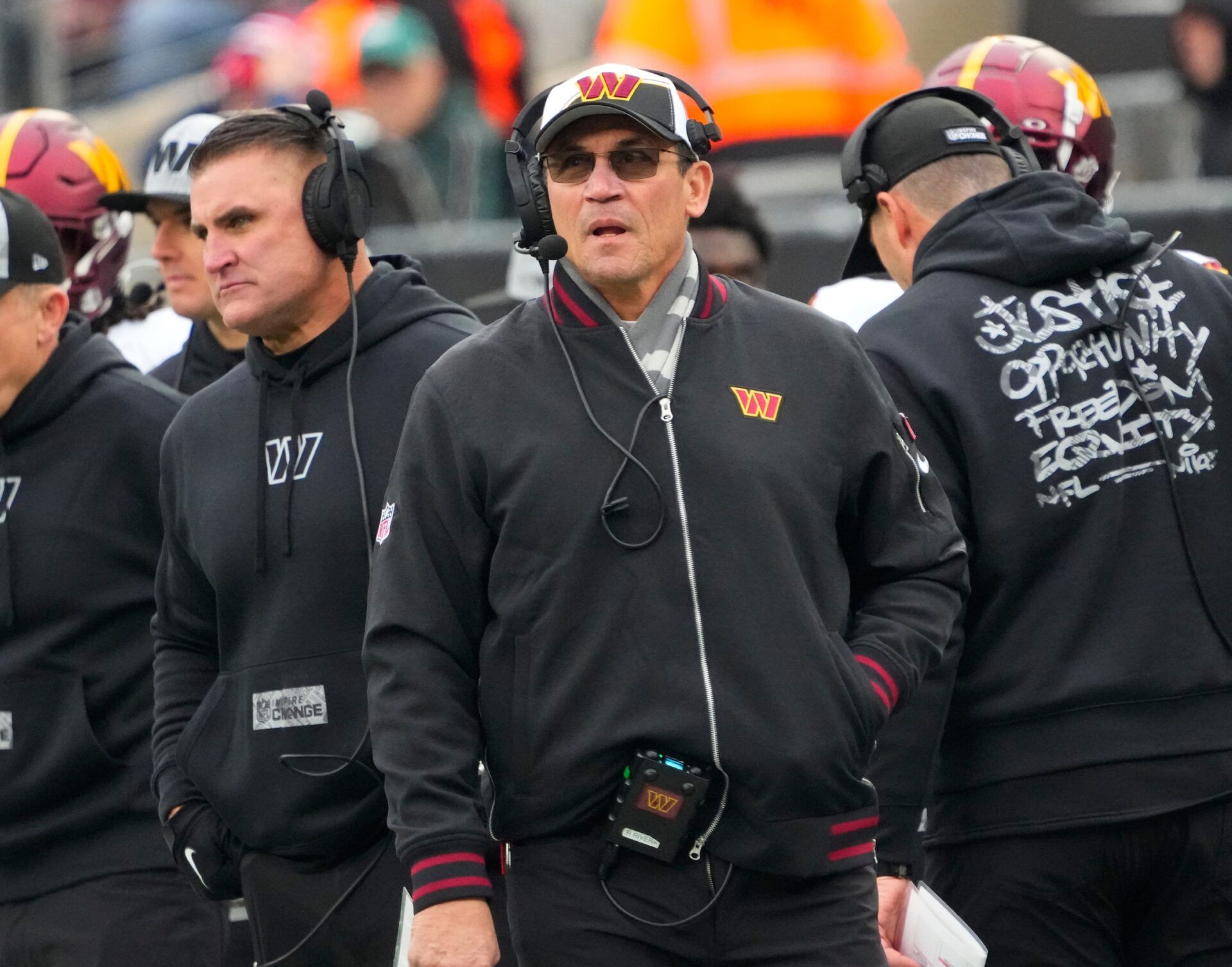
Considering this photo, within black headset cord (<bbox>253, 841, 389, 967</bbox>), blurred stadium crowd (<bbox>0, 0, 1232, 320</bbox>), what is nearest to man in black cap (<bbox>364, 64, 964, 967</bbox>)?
black headset cord (<bbox>253, 841, 389, 967</bbox>)

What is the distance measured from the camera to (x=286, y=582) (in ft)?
13.0

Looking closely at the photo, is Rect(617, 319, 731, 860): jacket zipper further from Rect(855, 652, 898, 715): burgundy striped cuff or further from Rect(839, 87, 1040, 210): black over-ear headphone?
Rect(839, 87, 1040, 210): black over-ear headphone

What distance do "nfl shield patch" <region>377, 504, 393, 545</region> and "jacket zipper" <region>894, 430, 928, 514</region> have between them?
845mm

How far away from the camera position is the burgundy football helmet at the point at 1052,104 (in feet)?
16.8

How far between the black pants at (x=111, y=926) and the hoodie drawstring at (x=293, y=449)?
1.09 metres

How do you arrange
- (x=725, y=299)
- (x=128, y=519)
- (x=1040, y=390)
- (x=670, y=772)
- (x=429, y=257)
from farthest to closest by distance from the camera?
(x=429, y=257) < (x=128, y=519) < (x=1040, y=390) < (x=725, y=299) < (x=670, y=772)

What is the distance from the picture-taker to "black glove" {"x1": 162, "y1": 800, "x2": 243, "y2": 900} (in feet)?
13.3

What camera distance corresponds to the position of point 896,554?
3451 mm

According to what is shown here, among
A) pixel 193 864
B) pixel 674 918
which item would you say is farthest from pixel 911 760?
pixel 193 864

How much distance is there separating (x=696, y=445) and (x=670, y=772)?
20.3 inches

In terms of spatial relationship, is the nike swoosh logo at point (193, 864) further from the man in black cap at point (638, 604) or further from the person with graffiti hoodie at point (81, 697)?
the man in black cap at point (638, 604)

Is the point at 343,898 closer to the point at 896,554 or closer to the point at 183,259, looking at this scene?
the point at 896,554

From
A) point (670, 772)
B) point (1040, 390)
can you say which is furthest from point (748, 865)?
point (1040, 390)

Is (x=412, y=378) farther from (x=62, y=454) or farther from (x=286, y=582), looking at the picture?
(x=62, y=454)
